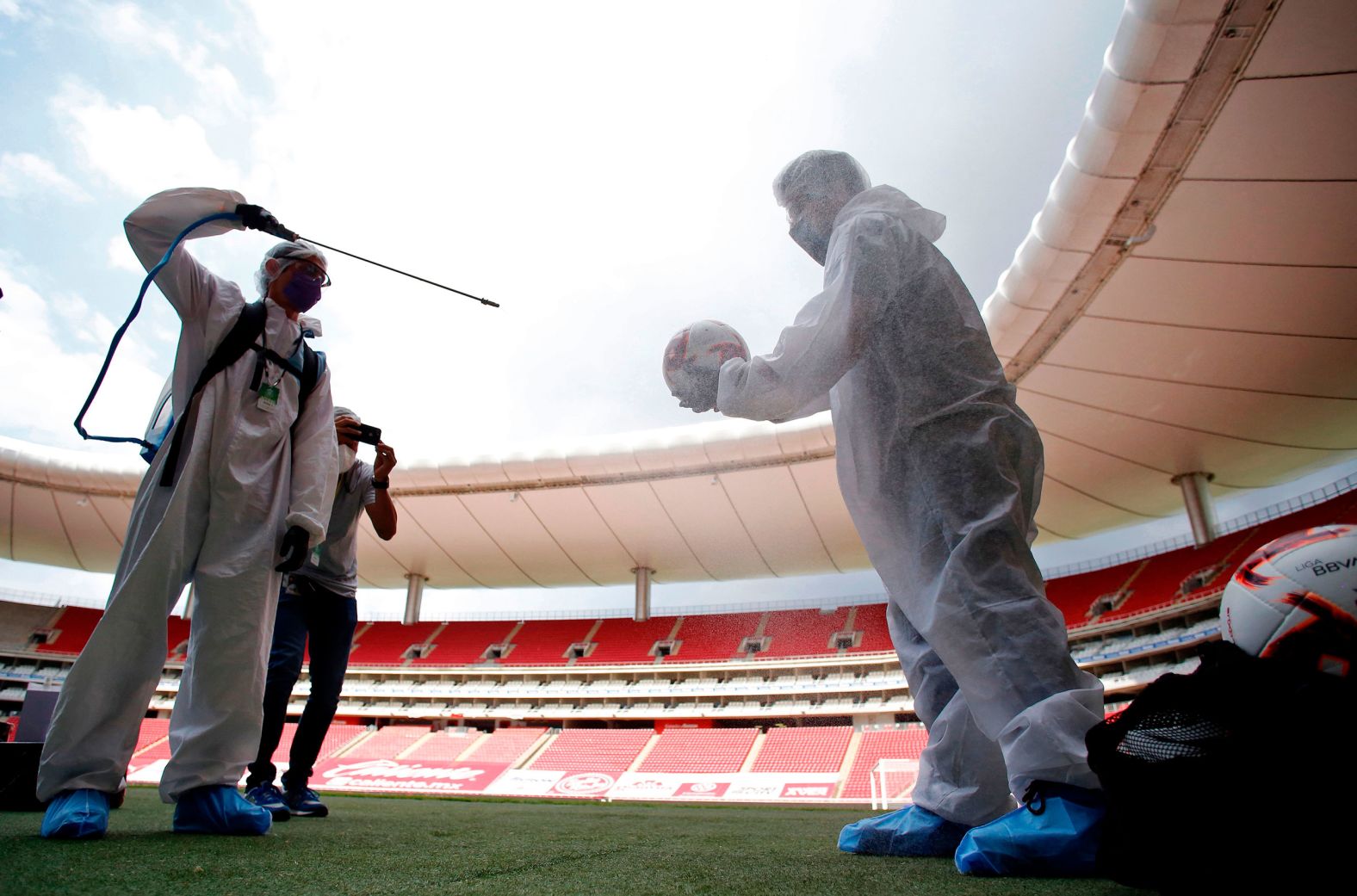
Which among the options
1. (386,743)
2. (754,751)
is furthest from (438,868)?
(386,743)

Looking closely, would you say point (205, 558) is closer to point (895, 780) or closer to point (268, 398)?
point (268, 398)

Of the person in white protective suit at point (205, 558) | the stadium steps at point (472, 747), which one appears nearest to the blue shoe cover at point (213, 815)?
the person in white protective suit at point (205, 558)

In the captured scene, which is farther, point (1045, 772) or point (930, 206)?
point (930, 206)

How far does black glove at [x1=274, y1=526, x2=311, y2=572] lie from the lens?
1.48 metres

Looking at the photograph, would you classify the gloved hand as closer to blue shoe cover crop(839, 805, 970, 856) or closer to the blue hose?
blue shoe cover crop(839, 805, 970, 856)

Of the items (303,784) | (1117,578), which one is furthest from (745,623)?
(303,784)

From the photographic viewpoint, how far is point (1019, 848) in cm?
88

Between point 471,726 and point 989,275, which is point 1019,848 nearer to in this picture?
point 989,275

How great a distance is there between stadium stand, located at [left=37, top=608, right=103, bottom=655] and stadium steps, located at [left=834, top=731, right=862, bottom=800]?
66.6 ft

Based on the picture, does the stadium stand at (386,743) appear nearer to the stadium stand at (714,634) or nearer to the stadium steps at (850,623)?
the stadium stand at (714,634)

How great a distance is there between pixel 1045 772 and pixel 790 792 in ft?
40.5

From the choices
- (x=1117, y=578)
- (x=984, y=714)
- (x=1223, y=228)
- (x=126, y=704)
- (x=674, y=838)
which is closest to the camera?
(x=984, y=714)

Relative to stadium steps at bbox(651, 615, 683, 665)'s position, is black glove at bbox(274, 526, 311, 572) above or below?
above

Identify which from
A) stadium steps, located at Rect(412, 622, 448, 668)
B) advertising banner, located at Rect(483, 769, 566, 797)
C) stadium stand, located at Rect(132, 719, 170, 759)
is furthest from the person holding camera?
stadium steps, located at Rect(412, 622, 448, 668)
